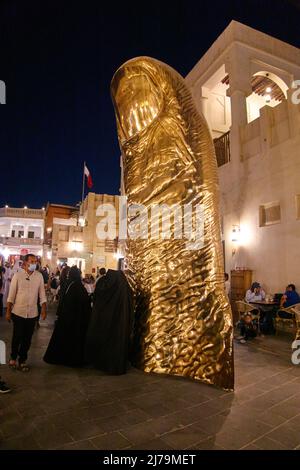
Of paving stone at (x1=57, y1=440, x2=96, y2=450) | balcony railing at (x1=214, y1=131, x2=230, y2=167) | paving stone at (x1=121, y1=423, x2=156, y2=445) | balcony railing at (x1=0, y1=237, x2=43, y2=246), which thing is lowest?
paving stone at (x1=121, y1=423, x2=156, y2=445)

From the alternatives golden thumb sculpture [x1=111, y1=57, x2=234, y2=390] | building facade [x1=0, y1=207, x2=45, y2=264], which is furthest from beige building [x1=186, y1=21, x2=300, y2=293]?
building facade [x1=0, y1=207, x2=45, y2=264]

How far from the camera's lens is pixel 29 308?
14.4 feet

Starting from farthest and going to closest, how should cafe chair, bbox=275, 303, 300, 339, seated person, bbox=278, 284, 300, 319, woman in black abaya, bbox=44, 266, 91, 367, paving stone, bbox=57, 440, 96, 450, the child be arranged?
seated person, bbox=278, 284, 300, 319, the child, cafe chair, bbox=275, 303, 300, 339, woman in black abaya, bbox=44, 266, 91, 367, paving stone, bbox=57, 440, 96, 450

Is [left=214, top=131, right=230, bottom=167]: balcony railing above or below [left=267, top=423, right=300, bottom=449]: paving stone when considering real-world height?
above

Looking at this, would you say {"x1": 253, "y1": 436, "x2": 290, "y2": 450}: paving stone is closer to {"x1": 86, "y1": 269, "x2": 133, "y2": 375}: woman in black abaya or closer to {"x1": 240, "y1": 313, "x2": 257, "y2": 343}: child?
{"x1": 86, "y1": 269, "x2": 133, "y2": 375}: woman in black abaya

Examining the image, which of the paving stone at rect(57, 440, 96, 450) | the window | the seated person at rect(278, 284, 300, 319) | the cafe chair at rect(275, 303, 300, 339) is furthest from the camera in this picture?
the window

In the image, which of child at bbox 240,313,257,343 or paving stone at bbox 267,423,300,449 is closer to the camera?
paving stone at bbox 267,423,300,449

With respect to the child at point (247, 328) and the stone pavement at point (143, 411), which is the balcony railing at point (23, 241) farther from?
the stone pavement at point (143, 411)

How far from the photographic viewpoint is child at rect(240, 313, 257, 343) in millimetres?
6982

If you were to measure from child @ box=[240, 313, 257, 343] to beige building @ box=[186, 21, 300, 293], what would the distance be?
1997 millimetres

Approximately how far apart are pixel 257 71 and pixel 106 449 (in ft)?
44.1

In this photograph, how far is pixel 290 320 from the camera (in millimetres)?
7309

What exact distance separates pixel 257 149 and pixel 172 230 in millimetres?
6756

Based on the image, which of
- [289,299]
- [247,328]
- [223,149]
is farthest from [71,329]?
[223,149]
